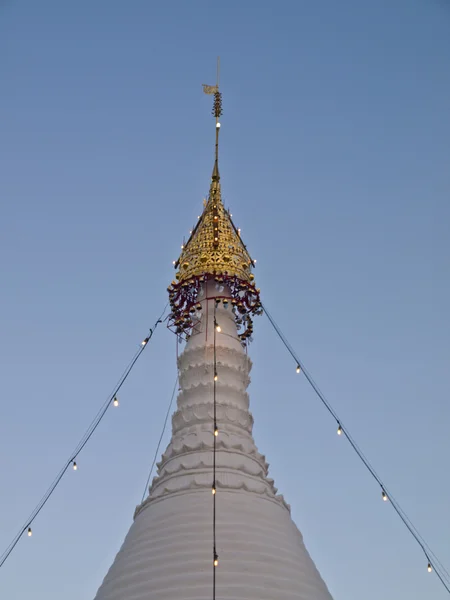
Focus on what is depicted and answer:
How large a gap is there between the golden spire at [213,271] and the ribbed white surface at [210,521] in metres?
1.40

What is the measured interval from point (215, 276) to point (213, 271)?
0.13 metres

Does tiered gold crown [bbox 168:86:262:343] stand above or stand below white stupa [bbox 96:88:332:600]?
above

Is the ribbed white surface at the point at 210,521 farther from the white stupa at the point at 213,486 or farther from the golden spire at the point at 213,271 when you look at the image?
the golden spire at the point at 213,271

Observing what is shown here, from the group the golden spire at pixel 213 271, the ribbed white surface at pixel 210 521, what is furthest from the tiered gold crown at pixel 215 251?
the ribbed white surface at pixel 210 521

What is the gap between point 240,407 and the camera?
1376 centimetres

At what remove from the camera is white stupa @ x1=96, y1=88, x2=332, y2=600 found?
32.1ft

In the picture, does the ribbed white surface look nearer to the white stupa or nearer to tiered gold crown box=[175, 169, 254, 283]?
the white stupa

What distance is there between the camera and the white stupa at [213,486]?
977 cm

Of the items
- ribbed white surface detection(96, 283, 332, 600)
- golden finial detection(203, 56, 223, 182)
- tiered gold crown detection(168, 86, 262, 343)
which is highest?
golden finial detection(203, 56, 223, 182)

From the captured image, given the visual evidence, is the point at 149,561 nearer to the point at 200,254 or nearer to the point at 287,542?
the point at 287,542

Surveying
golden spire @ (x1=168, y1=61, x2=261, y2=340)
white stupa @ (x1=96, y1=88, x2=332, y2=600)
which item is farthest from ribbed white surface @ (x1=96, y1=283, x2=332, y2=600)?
golden spire @ (x1=168, y1=61, x2=261, y2=340)

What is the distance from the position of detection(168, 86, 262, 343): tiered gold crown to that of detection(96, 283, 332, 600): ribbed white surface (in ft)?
3.98

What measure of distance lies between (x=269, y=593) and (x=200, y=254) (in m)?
8.30

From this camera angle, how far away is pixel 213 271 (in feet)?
50.4
